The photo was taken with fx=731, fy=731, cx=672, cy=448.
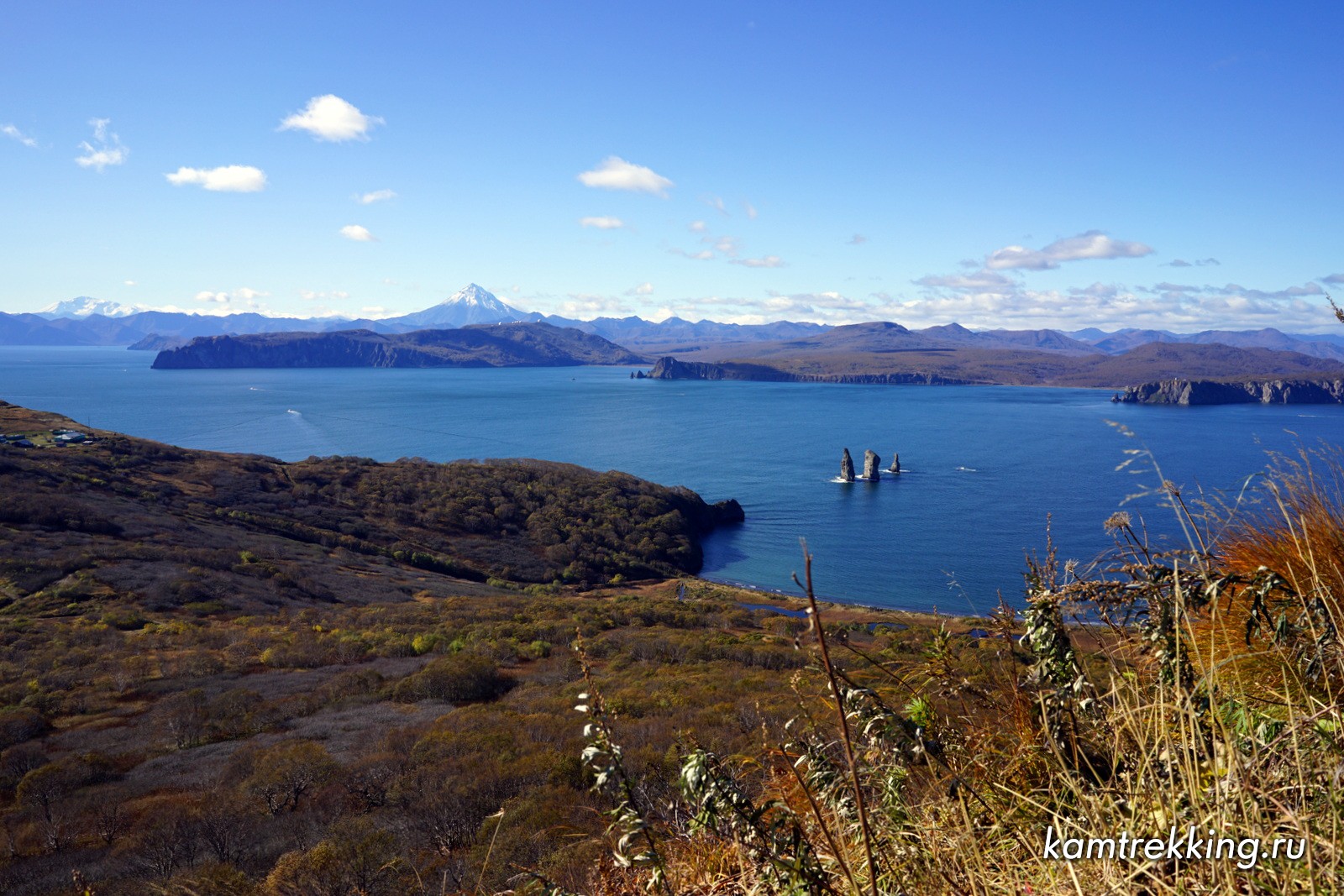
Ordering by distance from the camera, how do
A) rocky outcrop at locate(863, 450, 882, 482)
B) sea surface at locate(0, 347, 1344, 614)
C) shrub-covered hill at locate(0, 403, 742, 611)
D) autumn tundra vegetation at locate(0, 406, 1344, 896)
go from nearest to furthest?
autumn tundra vegetation at locate(0, 406, 1344, 896)
shrub-covered hill at locate(0, 403, 742, 611)
sea surface at locate(0, 347, 1344, 614)
rocky outcrop at locate(863, 450, 882, 482)

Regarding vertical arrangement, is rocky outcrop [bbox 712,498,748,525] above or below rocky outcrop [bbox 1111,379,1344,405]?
below

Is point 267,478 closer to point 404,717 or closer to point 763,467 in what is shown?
point 404,717

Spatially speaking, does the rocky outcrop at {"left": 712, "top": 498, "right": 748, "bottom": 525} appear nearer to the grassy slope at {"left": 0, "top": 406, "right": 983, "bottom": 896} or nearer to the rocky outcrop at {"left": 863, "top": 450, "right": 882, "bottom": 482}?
the rocky outcrop at {"left": 863, "top": 450, "right": 882, "bottom": 482}

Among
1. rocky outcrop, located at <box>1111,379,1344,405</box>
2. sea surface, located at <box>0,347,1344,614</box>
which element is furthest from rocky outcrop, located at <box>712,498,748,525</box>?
rocky outcrop, located at <box>1111,379,1344,405</box>

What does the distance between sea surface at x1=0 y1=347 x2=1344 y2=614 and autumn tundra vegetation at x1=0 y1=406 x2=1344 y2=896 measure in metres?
0.48

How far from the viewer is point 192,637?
57.9 ft

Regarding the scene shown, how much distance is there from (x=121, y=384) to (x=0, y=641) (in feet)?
586

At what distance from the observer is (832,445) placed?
90.2 meters

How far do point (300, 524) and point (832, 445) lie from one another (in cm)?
6512

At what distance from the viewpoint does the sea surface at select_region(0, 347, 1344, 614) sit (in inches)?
1751

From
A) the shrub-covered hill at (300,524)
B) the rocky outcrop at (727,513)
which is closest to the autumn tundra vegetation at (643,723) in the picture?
the shrub-covered hill at (300,524)

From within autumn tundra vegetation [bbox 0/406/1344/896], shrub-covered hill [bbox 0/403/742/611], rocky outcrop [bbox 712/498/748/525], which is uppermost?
autumn tundra vegetation [bbox 0/406/1344/896]

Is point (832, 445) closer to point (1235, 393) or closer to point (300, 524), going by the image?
point (300, 524)

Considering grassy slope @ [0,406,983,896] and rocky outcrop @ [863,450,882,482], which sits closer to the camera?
grassy slope @ [0,406,983,896]
